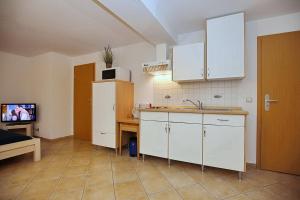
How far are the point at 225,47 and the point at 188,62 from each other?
0.56 metres

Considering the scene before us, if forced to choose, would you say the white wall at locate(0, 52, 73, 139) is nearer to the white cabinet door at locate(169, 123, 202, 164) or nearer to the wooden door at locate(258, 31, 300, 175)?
the white cabinet door at locate(169, 123, 202, 164)

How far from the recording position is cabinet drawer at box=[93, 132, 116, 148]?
2.99 meters

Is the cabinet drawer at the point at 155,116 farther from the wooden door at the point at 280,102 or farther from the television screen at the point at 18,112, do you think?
the television screen at the point at 18,112

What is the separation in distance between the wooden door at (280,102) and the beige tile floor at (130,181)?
243 mm

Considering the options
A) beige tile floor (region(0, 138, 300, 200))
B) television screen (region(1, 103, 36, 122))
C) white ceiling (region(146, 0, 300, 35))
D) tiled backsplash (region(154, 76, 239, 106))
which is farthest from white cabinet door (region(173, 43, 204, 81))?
television screen (region(1, 103, 36, 122))

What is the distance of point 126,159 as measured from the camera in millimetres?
2777

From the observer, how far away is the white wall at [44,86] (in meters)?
3.99

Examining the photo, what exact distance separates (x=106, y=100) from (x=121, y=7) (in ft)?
5.61

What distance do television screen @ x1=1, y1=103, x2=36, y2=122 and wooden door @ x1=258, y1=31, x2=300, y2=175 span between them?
194 inches

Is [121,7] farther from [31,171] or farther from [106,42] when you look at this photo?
[31,171]

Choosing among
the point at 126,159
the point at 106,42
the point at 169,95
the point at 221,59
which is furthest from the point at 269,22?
the point at 126,159

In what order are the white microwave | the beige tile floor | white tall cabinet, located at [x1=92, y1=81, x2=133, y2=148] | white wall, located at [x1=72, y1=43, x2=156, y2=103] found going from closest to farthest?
the beige tile floor < white tall cabinet, located at [x1=92, y1=81, x2=133, y2=148] < the white microwave < white wall, located at [x1=72, y1=43, x2=156, y2=103]

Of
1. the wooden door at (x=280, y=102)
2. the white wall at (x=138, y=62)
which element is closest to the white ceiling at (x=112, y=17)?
the white wall at (x=138, y=62)

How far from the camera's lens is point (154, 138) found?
2547 millimetres
